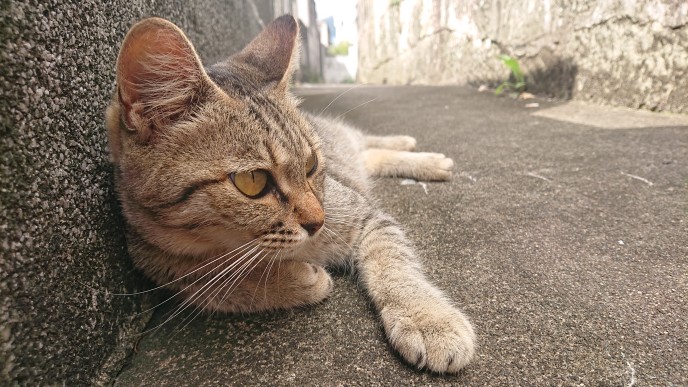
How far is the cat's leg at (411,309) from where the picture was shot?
0.89 meters

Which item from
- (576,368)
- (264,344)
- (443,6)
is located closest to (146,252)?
(264,344)

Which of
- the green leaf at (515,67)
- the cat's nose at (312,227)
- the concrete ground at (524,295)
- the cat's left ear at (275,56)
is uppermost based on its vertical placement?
the cat's left ear at (275,56)

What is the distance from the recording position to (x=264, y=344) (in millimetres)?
992

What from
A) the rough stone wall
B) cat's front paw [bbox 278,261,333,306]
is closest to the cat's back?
cat's front paw [bbox 278,261,333,306]

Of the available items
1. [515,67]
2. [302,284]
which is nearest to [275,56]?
[302,284]

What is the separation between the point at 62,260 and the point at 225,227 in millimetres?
349

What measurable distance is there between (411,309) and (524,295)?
1.08 feet

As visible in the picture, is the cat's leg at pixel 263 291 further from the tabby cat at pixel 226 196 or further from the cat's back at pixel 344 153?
the cat's back at pixel 344 153

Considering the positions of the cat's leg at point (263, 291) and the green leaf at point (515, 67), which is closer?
the cat's leg at point (263, 291)

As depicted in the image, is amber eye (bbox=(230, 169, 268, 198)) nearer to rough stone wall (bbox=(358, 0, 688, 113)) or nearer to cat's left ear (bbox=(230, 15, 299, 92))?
cat's left ear (bbox=(230, 15, 299, 92))

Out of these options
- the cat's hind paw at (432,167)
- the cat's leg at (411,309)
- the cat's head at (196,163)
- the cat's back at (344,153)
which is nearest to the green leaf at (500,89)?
the cat's back at (344,153)

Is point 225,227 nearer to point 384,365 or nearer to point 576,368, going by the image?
point 384,365

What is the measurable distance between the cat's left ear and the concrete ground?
2.40 ft

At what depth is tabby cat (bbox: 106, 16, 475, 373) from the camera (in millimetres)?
935
